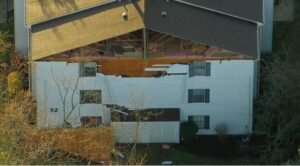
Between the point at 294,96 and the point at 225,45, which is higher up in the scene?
the point at 225,45

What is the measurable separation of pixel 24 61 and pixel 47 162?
16400 mm

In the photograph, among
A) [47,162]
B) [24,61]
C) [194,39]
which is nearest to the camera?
[47,162]

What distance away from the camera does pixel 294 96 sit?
126ft

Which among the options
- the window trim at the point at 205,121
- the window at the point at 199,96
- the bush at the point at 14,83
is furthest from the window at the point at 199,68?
the bush at the point at 14,83

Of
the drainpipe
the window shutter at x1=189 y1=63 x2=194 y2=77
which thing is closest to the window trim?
the window shutter at x1=189 y1=63 x2=194 y2=77

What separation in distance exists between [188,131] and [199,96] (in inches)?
71.2

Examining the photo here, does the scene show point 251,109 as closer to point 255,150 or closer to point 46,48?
point 255,150

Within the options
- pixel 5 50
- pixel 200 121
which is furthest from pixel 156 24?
pixel 5 50

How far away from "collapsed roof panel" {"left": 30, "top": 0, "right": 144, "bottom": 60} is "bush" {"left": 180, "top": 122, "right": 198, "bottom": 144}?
565 cm

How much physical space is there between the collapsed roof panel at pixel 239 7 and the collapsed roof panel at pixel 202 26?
0.26 m

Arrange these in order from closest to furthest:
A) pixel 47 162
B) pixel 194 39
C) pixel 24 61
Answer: pixel 47 162
pixel 194 39
pixel 24 61

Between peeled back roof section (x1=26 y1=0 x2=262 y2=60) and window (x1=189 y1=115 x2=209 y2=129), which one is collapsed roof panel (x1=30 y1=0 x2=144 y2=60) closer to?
peeled back roof section (x1=26 y1=0 x2=262 y2=60)

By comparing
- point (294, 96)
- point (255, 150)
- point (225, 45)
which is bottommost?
point (255, 150)

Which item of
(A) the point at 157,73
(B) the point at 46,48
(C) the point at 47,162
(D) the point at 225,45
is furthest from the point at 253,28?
(C) the point at 47,162
